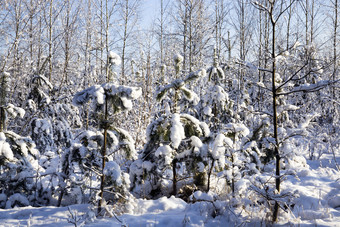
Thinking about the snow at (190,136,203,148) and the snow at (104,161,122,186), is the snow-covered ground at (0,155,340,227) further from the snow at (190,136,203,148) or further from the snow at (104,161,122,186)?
the snow at (190,136,203,148)

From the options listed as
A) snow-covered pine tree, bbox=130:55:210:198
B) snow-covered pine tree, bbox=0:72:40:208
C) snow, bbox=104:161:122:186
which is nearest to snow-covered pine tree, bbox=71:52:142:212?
snow, bbox=104:161:122:186

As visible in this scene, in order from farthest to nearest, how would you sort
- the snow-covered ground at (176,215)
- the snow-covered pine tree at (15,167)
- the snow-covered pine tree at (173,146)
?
the snow-covered pine tree at (173,146)
the snow-covered pine tree at (15,167)
the snow-covered ground at (176,215)

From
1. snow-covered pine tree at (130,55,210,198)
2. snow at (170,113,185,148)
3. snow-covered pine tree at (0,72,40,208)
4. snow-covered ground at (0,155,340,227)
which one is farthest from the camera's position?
snow-covered pine tree at (130,55,210,198)

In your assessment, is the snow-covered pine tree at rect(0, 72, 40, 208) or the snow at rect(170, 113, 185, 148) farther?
the snow-covered pine tree at rect(0, 72, 40, 208)

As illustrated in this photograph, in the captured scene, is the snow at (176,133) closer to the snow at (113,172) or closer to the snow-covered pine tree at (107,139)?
the snow-covered pine tree at (107,139)

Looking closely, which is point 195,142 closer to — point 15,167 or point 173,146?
point 173,146

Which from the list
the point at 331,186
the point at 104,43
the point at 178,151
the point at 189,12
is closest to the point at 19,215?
the point at 178,151

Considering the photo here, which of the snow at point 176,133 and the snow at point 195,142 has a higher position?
the snow at point 176,133

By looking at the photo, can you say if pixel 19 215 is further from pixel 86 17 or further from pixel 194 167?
pixel 86 17

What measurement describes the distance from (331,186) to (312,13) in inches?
492

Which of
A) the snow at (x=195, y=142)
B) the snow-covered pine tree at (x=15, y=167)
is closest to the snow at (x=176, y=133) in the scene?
the snow at (x=195, y=142)

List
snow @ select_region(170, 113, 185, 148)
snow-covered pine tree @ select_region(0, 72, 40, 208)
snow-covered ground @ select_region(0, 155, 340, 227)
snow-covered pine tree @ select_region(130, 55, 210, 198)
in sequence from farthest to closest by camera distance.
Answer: snow-covered pine tree @ select_region(130, 55, 210, 198), snow-covered pine tree @ select_region(0, 72, 40, 208), snow @ select_region(170, 113, 185, 148), snow-covered ground @ select_region(0, 155, 340, 227)

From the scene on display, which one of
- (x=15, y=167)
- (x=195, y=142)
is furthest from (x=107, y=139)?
(x=15, y=167)

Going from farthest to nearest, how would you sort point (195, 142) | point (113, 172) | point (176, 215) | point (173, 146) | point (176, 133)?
point (195, 142) → point (173, 146) → point (176, 133) → point (176, 215) → point (113, 172)
